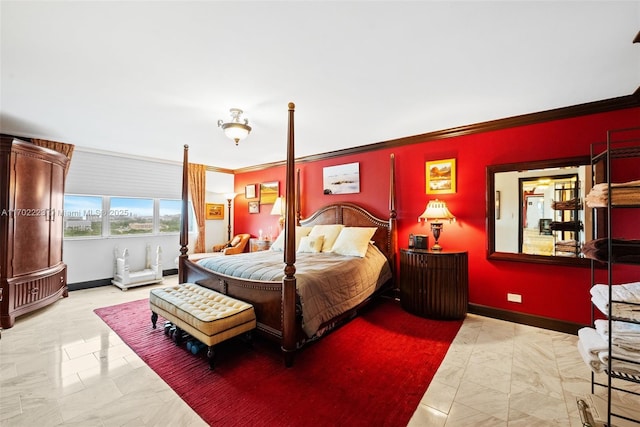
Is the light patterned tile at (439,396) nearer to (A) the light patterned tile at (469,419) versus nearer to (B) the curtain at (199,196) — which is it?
(A) the light patterned tile at (469,419)

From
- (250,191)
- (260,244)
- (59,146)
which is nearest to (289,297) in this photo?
(260,244)

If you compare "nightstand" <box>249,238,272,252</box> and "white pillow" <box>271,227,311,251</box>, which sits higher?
"white pillow" <box>271,227,311,251</box>

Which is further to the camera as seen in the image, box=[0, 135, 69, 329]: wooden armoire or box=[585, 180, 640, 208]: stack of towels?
box=[0, 135, 69, 329]: wooden armoire

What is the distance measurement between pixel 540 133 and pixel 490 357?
2.55 meters

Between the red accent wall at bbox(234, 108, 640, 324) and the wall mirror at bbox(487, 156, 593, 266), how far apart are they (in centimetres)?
10

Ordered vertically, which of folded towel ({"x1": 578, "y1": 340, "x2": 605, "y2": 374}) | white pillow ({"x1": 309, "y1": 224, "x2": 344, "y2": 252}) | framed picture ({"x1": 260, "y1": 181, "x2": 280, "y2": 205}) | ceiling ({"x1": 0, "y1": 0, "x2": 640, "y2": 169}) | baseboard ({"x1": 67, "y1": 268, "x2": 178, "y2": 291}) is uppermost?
ceiling ({"x1": 0, "y1": 0, "x2": 640, "y2": 169})

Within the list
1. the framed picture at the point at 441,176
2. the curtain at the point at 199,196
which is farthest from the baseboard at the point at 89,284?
the framed picture at the point at 441,176

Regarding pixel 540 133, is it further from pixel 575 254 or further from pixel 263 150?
pixel 263 150

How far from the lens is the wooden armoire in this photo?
124 inches

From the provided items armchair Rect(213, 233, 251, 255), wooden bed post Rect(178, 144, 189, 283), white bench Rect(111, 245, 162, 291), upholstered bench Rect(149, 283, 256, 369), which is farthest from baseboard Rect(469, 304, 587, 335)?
white bench Rect(111, 245, 162, 291)

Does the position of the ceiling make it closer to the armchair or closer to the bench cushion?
the bench cushion

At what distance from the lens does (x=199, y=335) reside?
7.39 ft

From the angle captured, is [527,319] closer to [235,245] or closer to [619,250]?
[619,250]

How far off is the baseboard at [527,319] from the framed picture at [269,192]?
13.6ft
